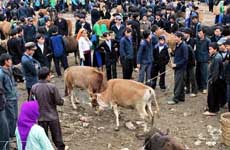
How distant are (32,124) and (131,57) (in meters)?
6.74

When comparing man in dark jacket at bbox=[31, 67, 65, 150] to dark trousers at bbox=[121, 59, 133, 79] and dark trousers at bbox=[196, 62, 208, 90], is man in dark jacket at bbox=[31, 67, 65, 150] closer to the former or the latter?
dark trousers at bbox=[121, 59, 133, 79]

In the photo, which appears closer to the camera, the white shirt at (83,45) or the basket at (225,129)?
the basket at (225,129)

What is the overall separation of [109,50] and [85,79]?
6.32 feet

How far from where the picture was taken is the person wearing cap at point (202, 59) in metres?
12.2

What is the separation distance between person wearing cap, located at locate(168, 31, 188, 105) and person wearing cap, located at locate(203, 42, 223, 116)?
2.67 ft

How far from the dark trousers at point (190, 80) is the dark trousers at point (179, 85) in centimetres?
39

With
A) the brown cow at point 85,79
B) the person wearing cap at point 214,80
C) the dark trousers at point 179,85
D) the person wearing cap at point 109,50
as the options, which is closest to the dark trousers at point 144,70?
the dark trousers at point 179,85

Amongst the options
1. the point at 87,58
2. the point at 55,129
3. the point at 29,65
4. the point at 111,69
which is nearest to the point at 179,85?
the point at 111,69

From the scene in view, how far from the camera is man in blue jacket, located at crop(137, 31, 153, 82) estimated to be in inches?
484

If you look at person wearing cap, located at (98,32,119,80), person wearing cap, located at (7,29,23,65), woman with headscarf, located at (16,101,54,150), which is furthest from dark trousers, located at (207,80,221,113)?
woman with headscarf, located at (16,101,54,150)

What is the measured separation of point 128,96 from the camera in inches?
405

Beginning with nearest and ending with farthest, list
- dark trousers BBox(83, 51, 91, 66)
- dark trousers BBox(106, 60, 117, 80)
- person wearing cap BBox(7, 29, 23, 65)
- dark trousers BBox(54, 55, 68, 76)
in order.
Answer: person wearing cap BBox(7, 29, 23, 65) < dark trousers BBox(106, 60, 117, 80) < dark trousers BBox(83, 51, 91, 66) < dark trousers BBox(54, 55, 68, 76)

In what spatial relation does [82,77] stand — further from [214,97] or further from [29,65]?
[214,97]

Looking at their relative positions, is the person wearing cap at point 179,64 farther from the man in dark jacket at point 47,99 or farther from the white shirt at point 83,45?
the man in dark jacket at point 47,99
